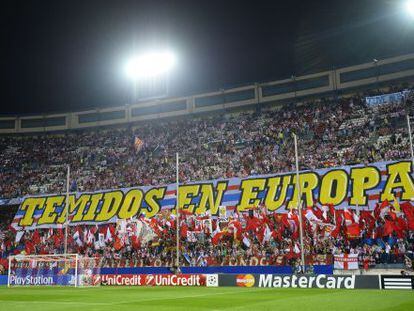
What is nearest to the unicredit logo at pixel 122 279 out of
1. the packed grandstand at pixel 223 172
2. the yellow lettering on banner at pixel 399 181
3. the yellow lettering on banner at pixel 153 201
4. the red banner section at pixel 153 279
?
the red banner section at pixel 153 279

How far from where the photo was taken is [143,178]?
4769cm

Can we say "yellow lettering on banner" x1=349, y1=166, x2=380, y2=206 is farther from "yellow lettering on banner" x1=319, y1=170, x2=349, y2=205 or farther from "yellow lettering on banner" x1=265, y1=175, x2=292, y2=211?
"yellow lettering on banner" x1=265, y1=175, x2=292, y2=211

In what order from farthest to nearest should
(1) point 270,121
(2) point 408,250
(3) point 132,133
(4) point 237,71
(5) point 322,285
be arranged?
(3) point 132,133 < (4) point 237,71 < (1) point 270,121 < (2) point 408,250 < (5) point 322,285

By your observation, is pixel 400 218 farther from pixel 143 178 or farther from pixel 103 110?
pixel 103 110

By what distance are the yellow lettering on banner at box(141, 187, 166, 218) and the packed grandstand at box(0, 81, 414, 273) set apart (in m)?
1.50

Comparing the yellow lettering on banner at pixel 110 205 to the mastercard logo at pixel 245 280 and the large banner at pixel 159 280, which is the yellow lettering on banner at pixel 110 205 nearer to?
the large banner at pixel 159 280

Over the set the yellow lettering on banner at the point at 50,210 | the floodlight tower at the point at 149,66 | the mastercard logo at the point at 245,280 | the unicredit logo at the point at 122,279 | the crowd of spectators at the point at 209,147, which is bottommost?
the unicredit logo at the point at 122,279

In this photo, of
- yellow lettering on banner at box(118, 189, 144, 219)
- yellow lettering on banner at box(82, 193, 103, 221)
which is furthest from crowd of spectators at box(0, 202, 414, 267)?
yellow lettering on banner at box(82, 193, 103, 221)

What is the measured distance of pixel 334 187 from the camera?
35875mm

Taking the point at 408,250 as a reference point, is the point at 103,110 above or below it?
above

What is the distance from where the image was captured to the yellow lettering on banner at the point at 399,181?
3291cm

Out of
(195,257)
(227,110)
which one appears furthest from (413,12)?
(227,110)

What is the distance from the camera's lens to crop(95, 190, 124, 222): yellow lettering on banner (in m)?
45.0

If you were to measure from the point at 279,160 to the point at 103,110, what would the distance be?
29399 millimetres
